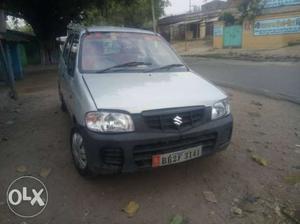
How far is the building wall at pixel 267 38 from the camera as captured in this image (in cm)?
2381

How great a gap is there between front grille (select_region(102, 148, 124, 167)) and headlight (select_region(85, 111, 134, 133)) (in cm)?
20

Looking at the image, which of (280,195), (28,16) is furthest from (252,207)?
(28,16)

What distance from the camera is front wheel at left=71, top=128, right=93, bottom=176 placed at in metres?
3.33

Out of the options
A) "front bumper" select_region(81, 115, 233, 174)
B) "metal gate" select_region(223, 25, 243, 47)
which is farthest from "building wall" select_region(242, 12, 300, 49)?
"front bumper" select_region(81, 115, 233, 174)

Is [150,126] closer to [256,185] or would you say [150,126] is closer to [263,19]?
[256,185]

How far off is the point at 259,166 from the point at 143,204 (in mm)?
1740

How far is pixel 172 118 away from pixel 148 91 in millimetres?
498

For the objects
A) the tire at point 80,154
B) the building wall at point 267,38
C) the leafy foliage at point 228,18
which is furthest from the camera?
the leafy foliage at point 228,18

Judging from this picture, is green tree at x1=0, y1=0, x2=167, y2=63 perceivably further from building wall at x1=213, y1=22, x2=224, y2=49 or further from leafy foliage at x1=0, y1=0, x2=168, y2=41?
building wall at x1=213, y1=22, x2=224, y2=49

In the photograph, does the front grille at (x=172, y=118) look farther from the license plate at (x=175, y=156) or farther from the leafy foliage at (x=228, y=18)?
the leafy foliage at (x=228, y=18)

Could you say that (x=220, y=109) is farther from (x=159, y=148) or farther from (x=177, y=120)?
(x=159, y=148)

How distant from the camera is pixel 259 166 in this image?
13.0 ft

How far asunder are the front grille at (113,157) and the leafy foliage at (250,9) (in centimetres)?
2593

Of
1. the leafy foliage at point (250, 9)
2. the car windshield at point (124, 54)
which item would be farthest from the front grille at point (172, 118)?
the leafy foliage at point (250, 9)
